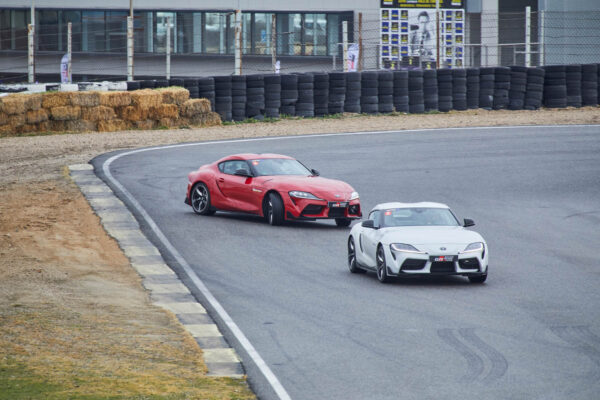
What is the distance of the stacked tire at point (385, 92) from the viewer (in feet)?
112

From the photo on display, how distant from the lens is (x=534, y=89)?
3503 cm

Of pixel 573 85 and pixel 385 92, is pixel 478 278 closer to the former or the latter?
pixel 385 92

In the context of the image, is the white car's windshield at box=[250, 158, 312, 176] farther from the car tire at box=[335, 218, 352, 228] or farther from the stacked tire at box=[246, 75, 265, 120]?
the stacked tire at box=[246, 75, 265, 120]

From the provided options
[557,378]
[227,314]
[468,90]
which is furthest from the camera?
[468,90]

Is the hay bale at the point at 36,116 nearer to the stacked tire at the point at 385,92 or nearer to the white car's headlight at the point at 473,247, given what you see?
the stacked tire at the point at 385,92

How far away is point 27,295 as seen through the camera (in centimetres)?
1350

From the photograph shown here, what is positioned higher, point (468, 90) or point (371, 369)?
point (468, 90)

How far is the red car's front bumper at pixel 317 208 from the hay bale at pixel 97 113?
14792 mm

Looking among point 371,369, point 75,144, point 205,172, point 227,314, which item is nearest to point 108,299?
point 227,314

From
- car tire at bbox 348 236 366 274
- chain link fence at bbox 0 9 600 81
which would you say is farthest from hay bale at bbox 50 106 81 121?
chain link fence at bbox 0 9 600 81

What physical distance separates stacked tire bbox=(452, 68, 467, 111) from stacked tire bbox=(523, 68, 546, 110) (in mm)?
2157

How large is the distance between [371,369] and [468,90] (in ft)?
84.4

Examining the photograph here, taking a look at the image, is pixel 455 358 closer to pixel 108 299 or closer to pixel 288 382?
pixel 288 382

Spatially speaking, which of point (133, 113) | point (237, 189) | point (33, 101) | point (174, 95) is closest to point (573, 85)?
point (174, 95)
